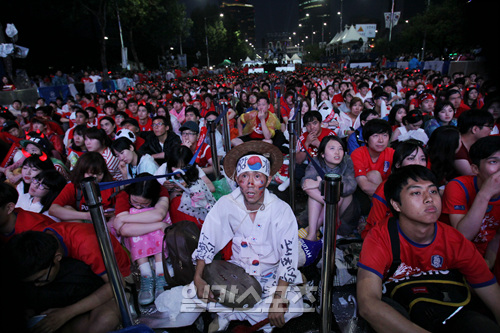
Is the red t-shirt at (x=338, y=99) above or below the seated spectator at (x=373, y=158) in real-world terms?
above

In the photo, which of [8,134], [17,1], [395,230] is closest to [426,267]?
[395,230]

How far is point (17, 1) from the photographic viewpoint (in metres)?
26.1

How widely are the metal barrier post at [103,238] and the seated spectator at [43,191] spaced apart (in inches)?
79.8

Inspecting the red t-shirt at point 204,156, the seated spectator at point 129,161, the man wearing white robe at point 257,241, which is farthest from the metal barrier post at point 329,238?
the red t-shirt at point 204,156

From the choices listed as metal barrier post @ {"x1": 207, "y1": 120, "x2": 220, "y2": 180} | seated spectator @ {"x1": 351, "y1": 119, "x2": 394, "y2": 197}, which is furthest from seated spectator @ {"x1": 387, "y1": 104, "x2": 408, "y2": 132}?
metal barrier post @ {"x1": 207, "y1": 120, "x2": 220, "y2": 180}

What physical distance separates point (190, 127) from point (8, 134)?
4.45 meters

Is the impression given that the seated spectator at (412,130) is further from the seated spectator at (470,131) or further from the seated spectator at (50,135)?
the seated spectator at (50,135)

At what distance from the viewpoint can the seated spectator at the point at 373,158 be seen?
3.94m

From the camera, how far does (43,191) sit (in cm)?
362

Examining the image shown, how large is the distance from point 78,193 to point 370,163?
3.84 meters

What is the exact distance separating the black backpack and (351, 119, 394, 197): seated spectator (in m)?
2.37

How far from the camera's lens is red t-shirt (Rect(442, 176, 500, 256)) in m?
2.61

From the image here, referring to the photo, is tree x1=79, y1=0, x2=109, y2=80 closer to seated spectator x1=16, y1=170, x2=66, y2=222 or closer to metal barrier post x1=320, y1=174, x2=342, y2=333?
seated spectator x1=16, y1=170, x2=66, y2=222

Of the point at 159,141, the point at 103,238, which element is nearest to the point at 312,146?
the point at 159,141
